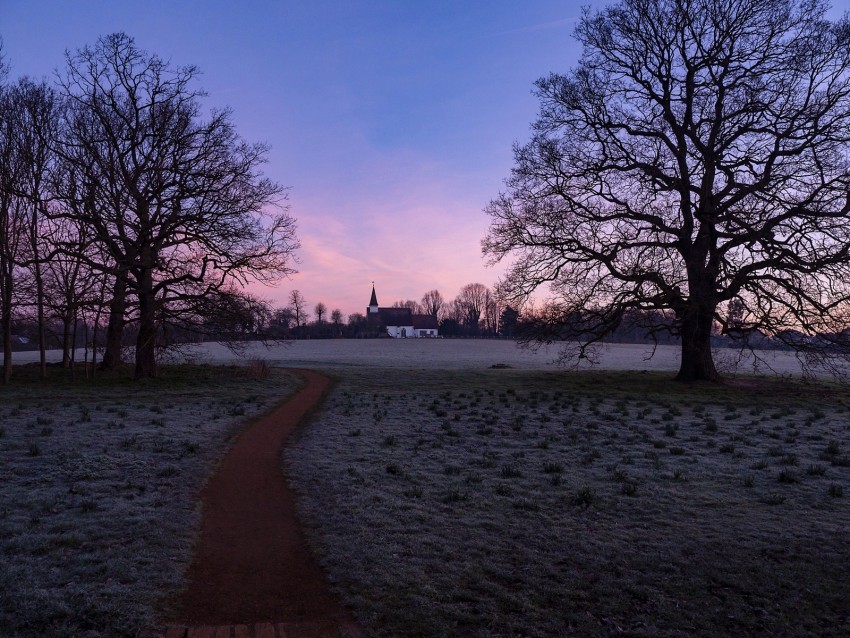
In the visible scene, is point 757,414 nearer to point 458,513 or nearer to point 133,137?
point 458,513

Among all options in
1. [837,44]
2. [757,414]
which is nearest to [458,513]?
[757,414]

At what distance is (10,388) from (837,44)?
32.6 metres

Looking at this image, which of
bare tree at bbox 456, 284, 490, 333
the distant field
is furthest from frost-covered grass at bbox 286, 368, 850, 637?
bare tree at bbox 456, 284, 490, 333

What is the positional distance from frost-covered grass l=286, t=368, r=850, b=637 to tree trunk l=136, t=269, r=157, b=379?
13454mm

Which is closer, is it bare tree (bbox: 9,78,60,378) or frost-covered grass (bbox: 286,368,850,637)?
frost-covered grass (bbox: 286,368,850,637)

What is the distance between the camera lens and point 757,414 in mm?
15797

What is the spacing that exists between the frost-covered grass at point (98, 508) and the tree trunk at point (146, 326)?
23.7 ft

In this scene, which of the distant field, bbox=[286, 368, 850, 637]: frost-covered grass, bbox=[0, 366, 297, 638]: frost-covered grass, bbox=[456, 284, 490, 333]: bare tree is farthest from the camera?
bbox=[456, 284, 490, 333]: bare tree

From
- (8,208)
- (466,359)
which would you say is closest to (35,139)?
(8,208)

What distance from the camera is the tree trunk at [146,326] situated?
23781mm

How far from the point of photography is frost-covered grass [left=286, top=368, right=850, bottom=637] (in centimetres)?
480

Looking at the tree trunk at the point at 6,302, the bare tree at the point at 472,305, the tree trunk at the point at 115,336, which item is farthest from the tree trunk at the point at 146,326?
the bare tree at the point at 472,305

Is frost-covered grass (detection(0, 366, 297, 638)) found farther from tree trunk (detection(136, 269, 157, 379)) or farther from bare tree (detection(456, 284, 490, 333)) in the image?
bare tree (detection(456, 284, 490, 333))

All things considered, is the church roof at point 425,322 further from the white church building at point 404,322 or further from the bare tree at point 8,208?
the bare tree at point 8,208
